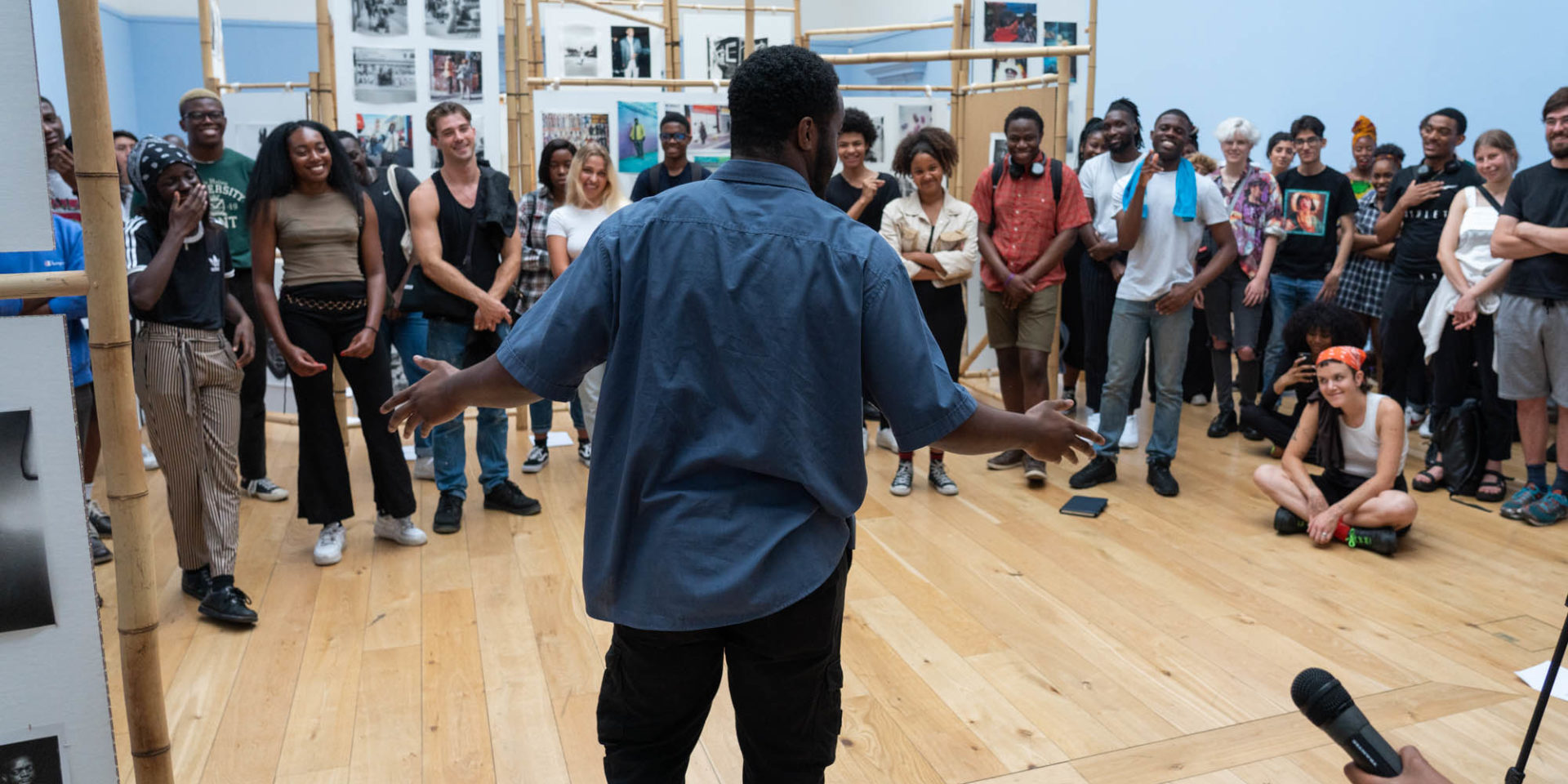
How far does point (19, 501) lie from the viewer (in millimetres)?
1472

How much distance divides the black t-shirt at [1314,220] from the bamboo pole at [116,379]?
5.89 metres

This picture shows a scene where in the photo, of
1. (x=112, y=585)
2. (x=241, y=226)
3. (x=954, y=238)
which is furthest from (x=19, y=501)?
(x=954, y=238)

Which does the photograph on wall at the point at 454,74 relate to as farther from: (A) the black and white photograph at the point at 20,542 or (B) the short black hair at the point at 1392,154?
(B) the short black hair at the point at 1392,154

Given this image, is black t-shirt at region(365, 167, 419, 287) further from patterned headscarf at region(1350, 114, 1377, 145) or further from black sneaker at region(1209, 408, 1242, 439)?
patterned headscarf at region(1350, 114, 1377, 145)

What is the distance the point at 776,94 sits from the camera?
1.65 metres

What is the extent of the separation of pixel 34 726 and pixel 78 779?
10 cm

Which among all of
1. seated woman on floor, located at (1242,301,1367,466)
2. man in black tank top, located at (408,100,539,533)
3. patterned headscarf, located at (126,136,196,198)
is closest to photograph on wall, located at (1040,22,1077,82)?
seated woman on floor, located at (1242,301,1367,466)

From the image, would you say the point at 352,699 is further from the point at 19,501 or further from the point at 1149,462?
the point at 1149,462

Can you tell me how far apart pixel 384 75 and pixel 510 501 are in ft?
7.83

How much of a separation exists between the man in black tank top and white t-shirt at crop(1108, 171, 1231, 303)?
2.78 meters

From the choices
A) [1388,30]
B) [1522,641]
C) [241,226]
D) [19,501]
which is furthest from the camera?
[1388,30]

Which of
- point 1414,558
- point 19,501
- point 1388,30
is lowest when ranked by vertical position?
point 1414,558

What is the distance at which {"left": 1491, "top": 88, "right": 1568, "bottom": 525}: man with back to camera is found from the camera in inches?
175

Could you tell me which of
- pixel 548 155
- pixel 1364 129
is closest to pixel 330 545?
pixel 548 155
